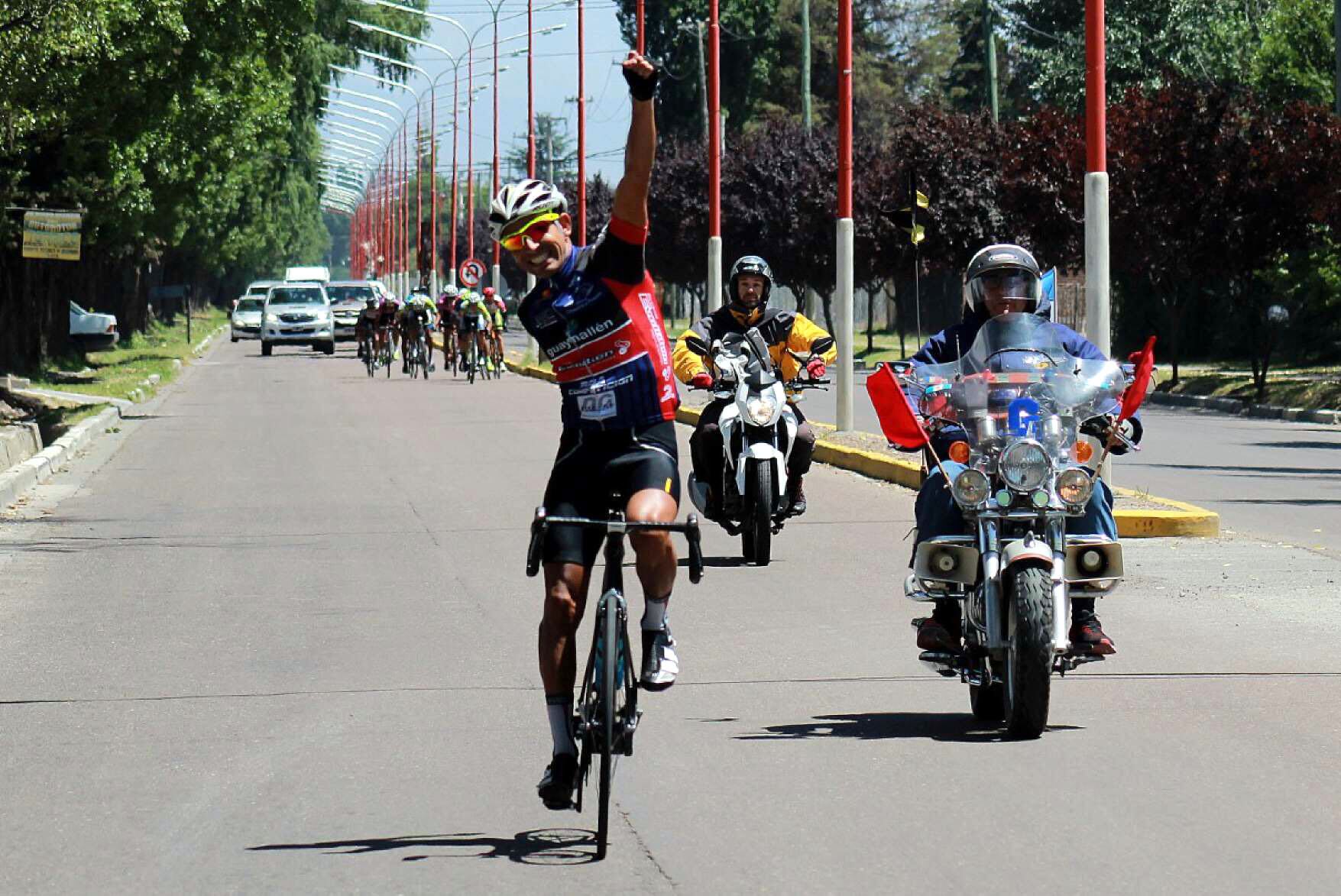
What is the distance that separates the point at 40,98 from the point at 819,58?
221 feet

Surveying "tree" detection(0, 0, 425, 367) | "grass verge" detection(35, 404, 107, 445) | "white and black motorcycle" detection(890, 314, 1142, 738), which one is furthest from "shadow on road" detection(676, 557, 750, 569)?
"grass verge" detection(35, 404, 107, 445)

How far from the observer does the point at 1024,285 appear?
7.85 metres

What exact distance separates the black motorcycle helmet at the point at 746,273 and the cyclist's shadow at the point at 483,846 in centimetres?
701

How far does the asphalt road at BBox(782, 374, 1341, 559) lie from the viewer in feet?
49.9

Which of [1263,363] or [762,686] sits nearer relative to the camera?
[762,686]

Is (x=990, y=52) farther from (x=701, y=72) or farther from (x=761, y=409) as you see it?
(x=761, y=409)

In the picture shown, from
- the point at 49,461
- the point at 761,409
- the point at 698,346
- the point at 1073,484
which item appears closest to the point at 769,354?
the point at 698,346

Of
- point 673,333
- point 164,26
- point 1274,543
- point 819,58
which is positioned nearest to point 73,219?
point 164,26

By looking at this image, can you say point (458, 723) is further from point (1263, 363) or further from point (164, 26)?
point (1263, 363)

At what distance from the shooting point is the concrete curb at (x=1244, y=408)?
3005cm

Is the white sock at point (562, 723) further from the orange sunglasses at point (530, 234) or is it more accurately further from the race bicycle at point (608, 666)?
the orange sunglasses at point (530, 234)

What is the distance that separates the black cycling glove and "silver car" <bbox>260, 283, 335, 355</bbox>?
55185 mm

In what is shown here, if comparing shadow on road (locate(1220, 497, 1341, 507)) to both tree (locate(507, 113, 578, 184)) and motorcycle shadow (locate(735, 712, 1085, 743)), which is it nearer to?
motorcycle shadow (locate(735, 712, 1085, 743))

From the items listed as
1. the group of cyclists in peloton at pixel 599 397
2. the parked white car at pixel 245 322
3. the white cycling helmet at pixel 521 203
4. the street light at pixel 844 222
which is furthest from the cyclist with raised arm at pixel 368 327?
the group of cyclists in peloton at pixel 599 397
